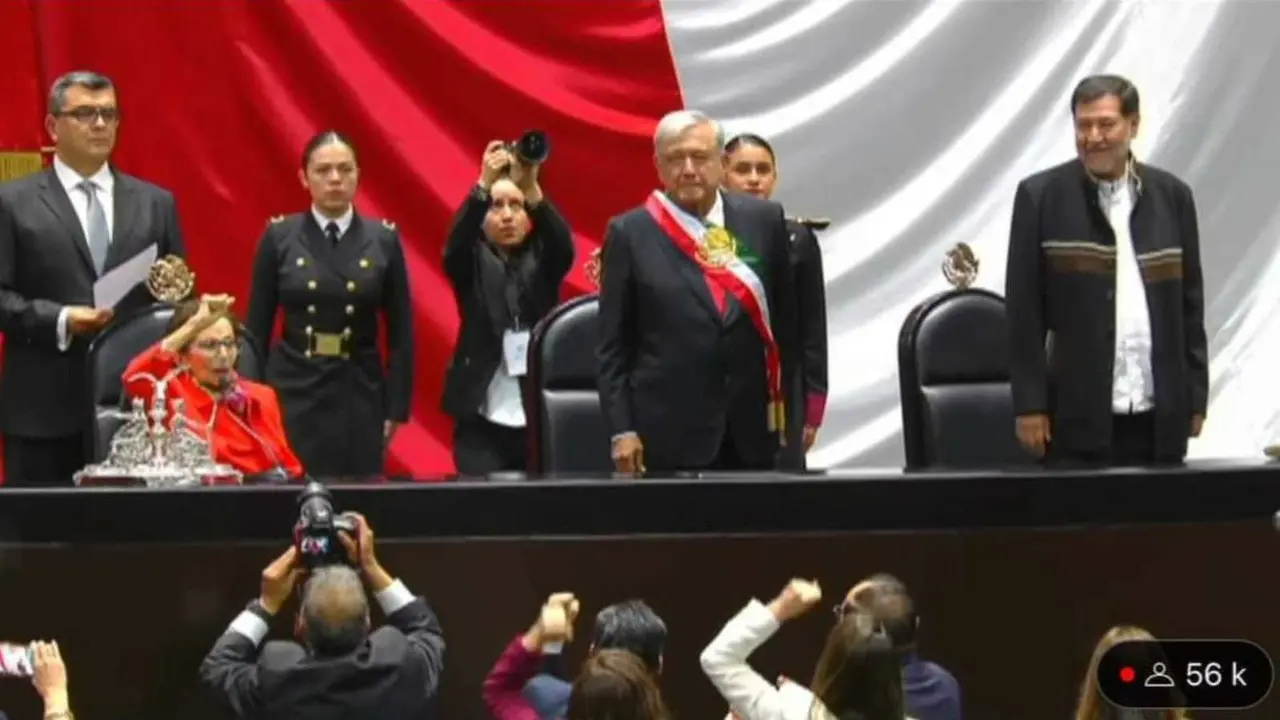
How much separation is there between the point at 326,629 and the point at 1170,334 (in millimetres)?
2267

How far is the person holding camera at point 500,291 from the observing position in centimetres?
591

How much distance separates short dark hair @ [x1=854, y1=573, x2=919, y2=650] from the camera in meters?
3.53

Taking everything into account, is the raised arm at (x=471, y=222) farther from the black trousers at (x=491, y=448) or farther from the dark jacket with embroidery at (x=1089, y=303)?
the dark jacket with embroidery at (x=1089, y=303)

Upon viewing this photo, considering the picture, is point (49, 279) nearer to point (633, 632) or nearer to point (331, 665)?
point (331, 665)

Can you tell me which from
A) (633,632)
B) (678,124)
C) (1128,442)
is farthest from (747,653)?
(1128,442)

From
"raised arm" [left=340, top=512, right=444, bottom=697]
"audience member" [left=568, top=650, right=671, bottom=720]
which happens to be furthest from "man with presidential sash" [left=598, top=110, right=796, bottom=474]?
"audience member" [left=568, top=650, right=671, bottom=720]

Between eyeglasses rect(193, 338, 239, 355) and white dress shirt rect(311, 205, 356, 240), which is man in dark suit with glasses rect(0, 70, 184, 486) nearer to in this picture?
white dress shirt rect(311, 205, 356, 240)

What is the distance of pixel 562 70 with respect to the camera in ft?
23.6

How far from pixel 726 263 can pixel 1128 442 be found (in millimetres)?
951

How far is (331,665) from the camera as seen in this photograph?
3654mm

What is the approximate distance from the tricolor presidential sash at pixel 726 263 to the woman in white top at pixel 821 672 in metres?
1.45

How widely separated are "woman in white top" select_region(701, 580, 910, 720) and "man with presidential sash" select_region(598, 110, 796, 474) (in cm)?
138

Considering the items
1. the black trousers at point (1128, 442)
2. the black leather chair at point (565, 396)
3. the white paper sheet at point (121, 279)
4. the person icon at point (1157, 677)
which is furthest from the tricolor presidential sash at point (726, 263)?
the person icon at point (1157, 677)

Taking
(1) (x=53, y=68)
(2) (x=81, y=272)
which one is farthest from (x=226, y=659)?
(1) (x=53, y=68)
